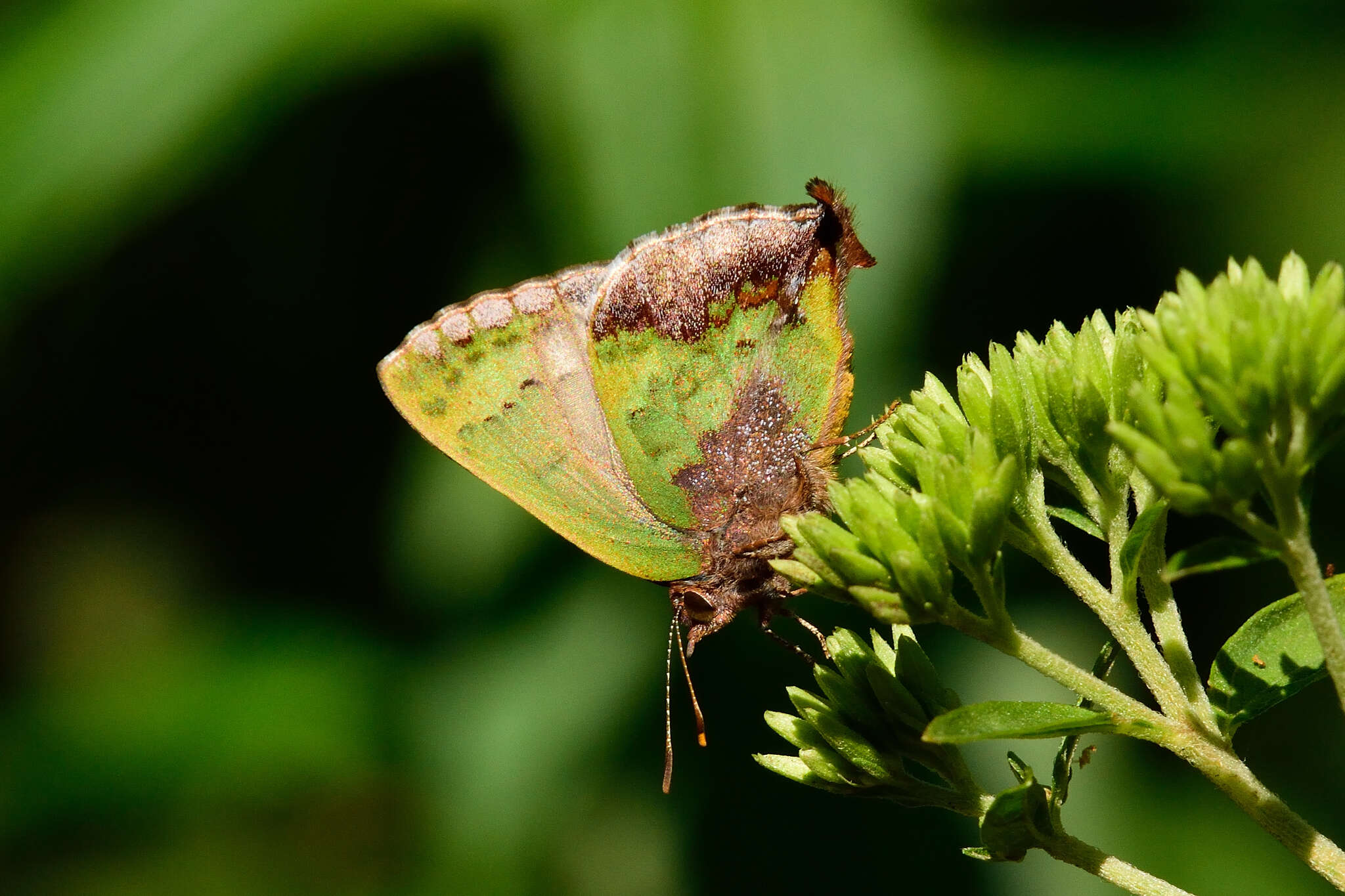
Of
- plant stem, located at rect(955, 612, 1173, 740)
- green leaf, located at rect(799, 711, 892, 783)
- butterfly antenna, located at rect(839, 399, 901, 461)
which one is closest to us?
plant stem, located at rect(955, 612, 1173, 740)

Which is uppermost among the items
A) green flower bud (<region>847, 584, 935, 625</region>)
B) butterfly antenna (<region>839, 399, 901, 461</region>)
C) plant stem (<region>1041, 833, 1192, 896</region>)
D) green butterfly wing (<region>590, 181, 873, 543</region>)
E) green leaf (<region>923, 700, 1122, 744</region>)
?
green butterfly wing (<region>590, 181, 873, 543</region>)

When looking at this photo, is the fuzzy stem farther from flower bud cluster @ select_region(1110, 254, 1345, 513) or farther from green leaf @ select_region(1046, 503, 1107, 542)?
flower bud cluster @ select_region(1110, 254, 1345, 513)

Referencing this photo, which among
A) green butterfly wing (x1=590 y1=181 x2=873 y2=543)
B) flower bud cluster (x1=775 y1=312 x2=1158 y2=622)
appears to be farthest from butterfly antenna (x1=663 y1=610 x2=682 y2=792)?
flower bud cluster (x1=775 y1=312 x2=1158 y2=622)

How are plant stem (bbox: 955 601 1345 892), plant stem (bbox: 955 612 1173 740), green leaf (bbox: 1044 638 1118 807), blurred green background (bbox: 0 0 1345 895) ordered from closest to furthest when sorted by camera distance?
plant stem (bbox: 955 601 1345 892) → plant stem (bbox: 955 612 1173 740) → green leaf (bbox: 1044 638 1118 807) → blurred green background (bbox: 0 0 1345 895)

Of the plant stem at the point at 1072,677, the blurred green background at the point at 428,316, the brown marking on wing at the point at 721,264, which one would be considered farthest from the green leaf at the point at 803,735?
the blurred green background at the point at 428,316

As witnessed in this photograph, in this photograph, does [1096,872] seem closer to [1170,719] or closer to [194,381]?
A: [1170,719]

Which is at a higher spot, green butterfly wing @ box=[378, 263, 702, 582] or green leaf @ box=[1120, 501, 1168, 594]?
green butterfly wing @ box=[378, 263, 702, 582]

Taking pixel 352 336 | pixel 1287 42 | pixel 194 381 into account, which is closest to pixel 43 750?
pixel 194 381

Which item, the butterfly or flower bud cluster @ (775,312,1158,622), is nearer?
flower bud cluster @ (775,312,1158,622)
